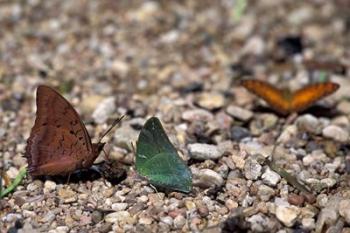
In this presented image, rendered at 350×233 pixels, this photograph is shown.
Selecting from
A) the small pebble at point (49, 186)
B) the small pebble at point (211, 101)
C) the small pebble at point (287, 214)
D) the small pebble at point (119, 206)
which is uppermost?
the small pebble at point (211, 101)

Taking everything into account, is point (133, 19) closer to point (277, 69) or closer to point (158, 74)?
point (158, 74)

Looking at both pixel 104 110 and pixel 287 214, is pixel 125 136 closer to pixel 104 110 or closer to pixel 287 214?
pixel 104 110

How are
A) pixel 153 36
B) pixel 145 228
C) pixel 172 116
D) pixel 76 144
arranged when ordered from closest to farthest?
pixel 145 228 < pixel 76 144 < pixel 172 116 < pixel 153 36

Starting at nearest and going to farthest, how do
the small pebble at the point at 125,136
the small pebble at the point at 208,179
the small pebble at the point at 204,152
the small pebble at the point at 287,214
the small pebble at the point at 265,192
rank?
the small pebble at the point at 287,214 < the small pebble at the point at 265,192 < the small pebble at the point at 208,179 < the small pebble at the point at 204,152 < the small pebble at the point at 125,136

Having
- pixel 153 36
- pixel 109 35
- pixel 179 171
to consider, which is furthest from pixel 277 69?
pixel 179 171

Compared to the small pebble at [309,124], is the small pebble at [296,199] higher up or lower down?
lower down

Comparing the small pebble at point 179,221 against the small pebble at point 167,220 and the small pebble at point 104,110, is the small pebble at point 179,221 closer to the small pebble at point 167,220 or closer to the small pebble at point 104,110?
the small pebble at point 167,220

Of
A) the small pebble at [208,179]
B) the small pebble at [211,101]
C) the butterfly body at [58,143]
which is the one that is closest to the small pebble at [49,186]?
the butterfly body at [58,143]
